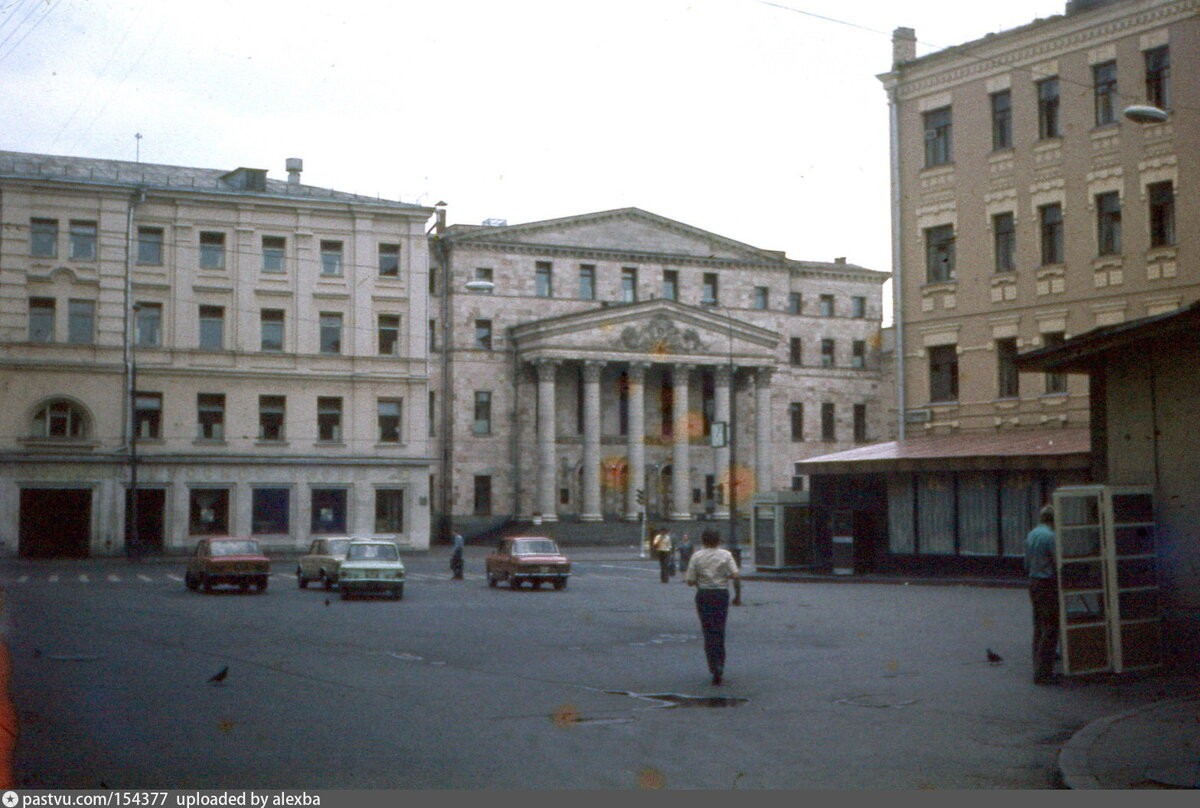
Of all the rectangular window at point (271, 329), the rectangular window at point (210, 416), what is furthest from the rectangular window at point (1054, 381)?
the rectangular window at point (210, 416)

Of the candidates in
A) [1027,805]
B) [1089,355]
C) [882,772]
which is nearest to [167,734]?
[882,772]

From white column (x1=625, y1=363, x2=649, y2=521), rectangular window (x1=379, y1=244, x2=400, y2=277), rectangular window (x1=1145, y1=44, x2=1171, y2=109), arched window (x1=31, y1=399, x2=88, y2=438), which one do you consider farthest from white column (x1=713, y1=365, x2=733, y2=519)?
rectangular window (x1=1145, y1=44, x2=1171, y2=109)

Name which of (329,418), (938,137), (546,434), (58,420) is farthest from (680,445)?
(938,137)

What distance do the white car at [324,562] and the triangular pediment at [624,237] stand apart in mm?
41678

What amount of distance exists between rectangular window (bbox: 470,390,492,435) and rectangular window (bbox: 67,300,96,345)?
32060mm

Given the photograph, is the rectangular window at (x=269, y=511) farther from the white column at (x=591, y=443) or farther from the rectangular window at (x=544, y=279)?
the rectangular window at (x=544, y=279)

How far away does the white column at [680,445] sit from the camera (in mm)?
79625

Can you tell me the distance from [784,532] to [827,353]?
49784 mm

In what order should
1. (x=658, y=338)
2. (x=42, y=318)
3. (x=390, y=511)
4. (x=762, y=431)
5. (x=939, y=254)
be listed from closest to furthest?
1. (x=939, y=254)
2. (x=42, y=318)
3. (x=390, y=511)
4. (x=658, y=338)
5. (x=762, y=431)

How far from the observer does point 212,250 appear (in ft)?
180

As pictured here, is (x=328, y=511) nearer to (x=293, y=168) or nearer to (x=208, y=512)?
(x=208, y=512)

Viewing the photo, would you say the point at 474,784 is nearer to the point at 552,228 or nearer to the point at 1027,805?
the point at 1027,805

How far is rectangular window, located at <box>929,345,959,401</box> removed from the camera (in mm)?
36719

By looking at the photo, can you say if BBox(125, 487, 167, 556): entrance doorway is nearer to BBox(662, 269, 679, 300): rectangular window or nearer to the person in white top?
BBox(662, 269, 679, 300): rectangular window
